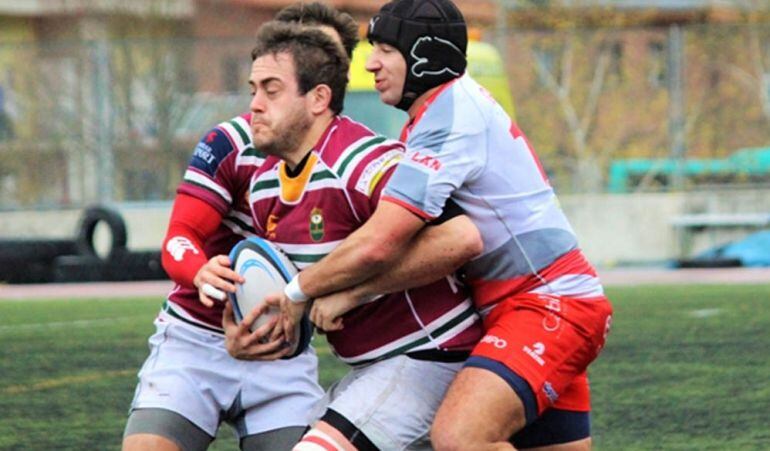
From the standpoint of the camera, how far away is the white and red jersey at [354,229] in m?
4.32

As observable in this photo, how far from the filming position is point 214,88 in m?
21.3

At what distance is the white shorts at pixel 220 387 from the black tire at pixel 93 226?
42.2 ft

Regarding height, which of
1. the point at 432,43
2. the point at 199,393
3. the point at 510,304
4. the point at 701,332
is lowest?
the point at 701,332

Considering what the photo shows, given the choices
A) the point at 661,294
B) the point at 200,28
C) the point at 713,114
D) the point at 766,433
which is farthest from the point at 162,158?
the point at 200,28

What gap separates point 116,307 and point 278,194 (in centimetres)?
958

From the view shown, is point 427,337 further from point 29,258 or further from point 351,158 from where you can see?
point 29,258

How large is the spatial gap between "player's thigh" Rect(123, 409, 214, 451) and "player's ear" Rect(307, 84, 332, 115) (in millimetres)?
1052

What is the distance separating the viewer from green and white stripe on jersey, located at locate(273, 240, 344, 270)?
436cm

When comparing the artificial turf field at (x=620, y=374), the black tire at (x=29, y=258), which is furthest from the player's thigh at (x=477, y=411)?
the black tire at (x=29, y=258)

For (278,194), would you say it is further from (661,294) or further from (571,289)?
(661,294)

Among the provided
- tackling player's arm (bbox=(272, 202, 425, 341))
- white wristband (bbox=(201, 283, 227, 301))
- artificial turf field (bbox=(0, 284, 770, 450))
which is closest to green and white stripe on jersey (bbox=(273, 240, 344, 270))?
tackling player's arm (bbox=(272, 202, 425, 341))

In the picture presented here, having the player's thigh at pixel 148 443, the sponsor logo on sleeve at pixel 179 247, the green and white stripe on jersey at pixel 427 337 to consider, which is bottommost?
the player's thigh at pixel 148 443

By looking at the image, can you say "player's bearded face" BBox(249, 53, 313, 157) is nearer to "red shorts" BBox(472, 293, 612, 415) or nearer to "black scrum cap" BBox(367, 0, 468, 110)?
"black scrum cap" BBox(367, 0, 468, 110)

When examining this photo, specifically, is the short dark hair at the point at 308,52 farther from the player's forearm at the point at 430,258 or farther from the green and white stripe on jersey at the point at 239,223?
the green and white stripe on jersey at the point at 239,223
